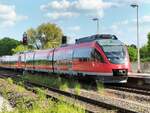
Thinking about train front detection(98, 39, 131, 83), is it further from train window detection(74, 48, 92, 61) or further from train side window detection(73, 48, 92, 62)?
train side window detection(73, 48, 92, 62)

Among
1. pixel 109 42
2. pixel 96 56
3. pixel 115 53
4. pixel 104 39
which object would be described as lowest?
pixel 96 56

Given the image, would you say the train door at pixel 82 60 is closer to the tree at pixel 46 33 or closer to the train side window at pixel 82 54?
the train side window at pixel 82 54

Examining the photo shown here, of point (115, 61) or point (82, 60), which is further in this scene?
point (82, 60)

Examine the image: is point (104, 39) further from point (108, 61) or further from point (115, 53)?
point (108, 61)

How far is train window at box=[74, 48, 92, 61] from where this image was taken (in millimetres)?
32344

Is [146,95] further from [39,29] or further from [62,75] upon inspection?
[39,29]

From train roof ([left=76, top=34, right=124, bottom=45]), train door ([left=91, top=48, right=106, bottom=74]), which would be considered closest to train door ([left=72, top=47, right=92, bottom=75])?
train door ([left=91, top=48, right=106, bottom=74])

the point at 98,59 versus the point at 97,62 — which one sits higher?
the point at 98,59

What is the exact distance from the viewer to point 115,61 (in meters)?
30.6

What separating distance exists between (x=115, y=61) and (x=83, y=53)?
3685 millimetres

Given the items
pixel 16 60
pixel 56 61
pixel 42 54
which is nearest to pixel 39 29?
pixel 16 60

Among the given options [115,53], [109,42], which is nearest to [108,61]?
[115,53]

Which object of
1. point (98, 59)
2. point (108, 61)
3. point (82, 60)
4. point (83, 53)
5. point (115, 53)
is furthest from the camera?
point (82, 60)

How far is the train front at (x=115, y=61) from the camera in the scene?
3034 centimetres
